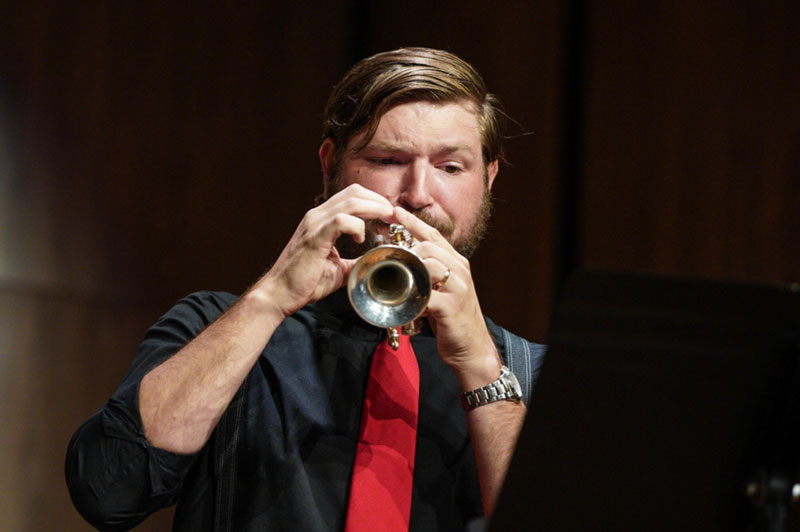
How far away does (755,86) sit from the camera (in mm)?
3123

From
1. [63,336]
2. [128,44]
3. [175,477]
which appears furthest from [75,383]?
[175,477]

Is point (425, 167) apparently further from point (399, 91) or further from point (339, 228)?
point (339, 228)

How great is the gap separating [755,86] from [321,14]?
1.73 meters

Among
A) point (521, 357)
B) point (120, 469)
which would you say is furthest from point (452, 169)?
point (120, 469)

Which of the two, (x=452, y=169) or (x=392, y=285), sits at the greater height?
(x=452, y=169)

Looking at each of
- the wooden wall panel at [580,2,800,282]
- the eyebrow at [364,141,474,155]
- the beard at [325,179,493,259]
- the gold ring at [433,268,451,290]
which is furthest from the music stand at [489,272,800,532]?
the wooden wall panel at [580,2,800,282]

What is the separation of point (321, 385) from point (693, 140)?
200cm

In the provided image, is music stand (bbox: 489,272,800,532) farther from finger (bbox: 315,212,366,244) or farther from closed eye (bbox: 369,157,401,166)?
closed eye (bbox: 369,157,401,166)

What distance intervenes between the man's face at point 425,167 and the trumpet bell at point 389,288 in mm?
144

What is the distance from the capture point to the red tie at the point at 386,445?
60.7 inches

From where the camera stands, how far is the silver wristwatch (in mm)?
1630

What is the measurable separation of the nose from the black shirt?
264 mm

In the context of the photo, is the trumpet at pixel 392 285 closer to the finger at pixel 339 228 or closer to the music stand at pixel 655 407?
the finger at pixel 339 228

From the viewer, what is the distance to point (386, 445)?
162 centimetres
